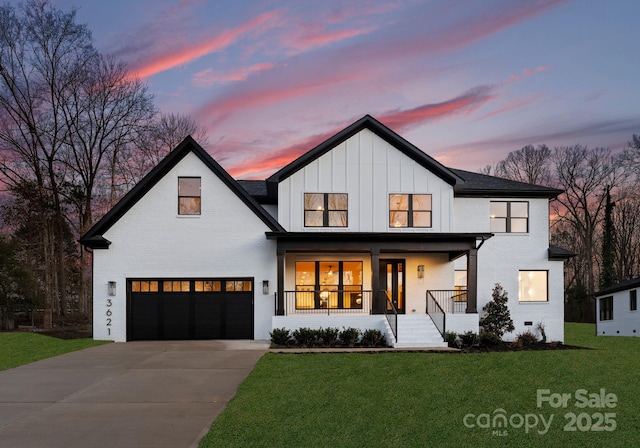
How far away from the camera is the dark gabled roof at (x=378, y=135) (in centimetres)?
2117

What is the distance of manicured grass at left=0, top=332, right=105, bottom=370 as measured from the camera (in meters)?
15.4

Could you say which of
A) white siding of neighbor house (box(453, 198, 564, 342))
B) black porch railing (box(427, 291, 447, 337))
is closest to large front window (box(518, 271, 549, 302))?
white siding of neighbor house (box(453, 198, 564, 342))

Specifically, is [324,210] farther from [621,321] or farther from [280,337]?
[621,321]

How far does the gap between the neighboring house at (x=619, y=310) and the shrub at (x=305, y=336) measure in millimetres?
20835

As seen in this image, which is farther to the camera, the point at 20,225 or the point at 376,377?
the point at 20,225

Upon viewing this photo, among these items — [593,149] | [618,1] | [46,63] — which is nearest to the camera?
[618,1]

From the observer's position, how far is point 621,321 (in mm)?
31156

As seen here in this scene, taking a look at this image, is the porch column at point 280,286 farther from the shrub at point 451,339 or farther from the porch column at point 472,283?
the porch column at point 472,283

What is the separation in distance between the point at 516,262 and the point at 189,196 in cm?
1419

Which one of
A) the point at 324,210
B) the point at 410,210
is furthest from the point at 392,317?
the point at 324,210

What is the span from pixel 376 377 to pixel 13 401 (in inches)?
292

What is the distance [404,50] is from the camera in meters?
24.9

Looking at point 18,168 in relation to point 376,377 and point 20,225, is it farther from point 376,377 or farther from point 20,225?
point 376,377

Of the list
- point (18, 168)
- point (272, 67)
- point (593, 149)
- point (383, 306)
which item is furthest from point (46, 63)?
point (593, 149)
